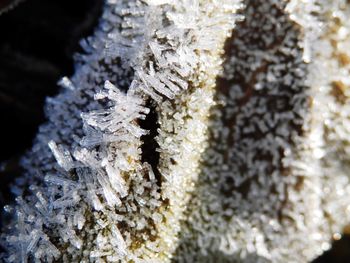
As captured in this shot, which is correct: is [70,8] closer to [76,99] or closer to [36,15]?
[36,15]

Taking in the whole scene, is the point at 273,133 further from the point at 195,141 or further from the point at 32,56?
the point at 32,56

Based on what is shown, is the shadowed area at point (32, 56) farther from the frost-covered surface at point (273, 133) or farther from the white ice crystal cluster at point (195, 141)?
the frost-covered surface at point (273, 133)

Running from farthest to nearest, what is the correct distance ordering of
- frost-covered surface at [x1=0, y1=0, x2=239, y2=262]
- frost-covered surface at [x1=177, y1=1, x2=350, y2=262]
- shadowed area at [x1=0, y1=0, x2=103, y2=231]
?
1. shadowed area at [x1=0, y1=0, x2=103, y2=231]
2. frost-covered surface at [x1=177, y1=1, x2=350, y2=262]
3. frost-covered surface at [x1=0, y1=0, x2=239, y2=262]

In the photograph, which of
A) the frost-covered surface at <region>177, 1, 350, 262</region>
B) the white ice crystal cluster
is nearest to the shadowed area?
the white ice crystal cluster

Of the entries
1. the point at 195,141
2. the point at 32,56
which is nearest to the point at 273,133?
the point at 195,141

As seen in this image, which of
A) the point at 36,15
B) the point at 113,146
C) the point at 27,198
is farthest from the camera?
the point at 36,15

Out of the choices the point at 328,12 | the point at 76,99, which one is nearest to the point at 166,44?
the point at 76,99

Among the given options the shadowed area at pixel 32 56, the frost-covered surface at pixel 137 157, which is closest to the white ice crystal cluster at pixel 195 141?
the frost-covered surface at pixel 137 157

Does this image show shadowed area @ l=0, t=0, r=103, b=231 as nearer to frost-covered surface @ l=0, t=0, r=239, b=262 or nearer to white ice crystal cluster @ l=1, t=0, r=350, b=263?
white ice crystal cluster @ l=1, t=0, r=350, b=263
